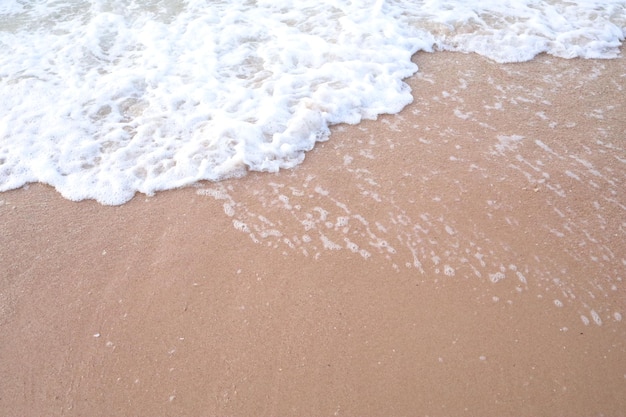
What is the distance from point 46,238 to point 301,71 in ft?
7.88

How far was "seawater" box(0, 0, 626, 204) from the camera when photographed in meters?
3.28

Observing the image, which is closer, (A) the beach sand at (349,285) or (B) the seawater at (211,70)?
(A) the beach sand at (349,285)

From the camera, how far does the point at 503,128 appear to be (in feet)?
11.2

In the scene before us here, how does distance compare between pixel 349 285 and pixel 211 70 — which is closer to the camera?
pixel 349 285

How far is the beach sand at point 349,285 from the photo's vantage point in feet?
6.77

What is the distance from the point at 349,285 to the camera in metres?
2.45

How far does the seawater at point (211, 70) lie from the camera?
3.28 meters

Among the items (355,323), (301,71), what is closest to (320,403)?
(355,323)

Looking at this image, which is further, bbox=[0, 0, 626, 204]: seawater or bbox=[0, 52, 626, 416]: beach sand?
bbox=[0, 0, 626, 204]: seawater

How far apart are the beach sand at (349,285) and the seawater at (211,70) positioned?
253 millimetres

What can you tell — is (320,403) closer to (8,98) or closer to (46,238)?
(46,238)

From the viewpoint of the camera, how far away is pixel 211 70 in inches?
165

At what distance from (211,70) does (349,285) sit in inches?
102

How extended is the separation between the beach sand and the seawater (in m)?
0.25
